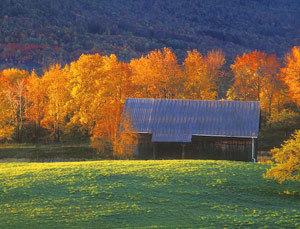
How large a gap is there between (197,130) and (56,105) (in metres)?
21.3

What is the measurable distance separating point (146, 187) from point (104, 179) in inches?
109

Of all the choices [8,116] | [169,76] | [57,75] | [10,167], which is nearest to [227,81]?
Answer: [169,76]

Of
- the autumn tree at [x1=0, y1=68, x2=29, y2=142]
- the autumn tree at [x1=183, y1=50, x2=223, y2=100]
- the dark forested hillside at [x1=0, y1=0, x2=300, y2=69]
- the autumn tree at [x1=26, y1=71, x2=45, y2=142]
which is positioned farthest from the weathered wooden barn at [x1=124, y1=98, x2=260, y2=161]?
the dark forested hillside at [x1=0, y1=0, x2=300, y2=69]

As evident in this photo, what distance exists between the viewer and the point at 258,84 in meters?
63.6

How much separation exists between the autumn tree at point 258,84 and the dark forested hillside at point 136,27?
1785 inches

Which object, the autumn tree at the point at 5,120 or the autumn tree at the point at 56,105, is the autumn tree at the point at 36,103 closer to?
the autumn tree at the point at 56,105

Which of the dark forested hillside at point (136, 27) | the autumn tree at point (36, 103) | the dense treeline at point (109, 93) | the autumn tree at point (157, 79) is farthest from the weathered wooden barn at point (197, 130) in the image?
the dark forested hillside at point (136, 27)

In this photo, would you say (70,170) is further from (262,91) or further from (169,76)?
(262,91)

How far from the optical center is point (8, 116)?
175ft

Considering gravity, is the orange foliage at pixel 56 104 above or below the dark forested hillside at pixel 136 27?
below

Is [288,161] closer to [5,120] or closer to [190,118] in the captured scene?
[190,118]

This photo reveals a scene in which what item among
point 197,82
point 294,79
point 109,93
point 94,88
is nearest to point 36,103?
point 94,88

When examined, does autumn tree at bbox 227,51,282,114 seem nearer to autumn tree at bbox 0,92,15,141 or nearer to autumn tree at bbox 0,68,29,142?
autumn tree at bbox 0,68,29,142

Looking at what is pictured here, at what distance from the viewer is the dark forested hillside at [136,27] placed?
392ft
